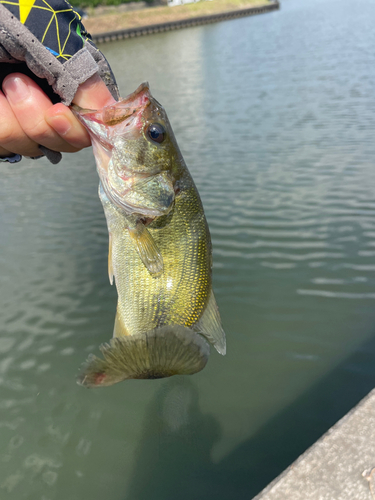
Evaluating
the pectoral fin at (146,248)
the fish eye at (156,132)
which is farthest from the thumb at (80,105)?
the pectoral fin at (146,248)

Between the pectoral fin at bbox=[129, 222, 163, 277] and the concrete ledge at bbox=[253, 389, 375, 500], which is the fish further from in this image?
the concrete ledge at bbox=[253, 389, 375, 500]

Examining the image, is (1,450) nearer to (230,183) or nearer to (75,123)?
(75,123)

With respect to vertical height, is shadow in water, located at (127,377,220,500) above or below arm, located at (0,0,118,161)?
below

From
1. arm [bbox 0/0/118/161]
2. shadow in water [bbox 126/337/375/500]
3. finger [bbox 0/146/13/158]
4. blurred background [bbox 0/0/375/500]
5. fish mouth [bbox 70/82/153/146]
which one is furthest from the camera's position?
blurred background [bbox 0/0/375/500]

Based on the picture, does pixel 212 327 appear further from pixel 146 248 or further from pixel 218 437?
pixel 218 437

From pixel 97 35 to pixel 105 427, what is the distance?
4985cm

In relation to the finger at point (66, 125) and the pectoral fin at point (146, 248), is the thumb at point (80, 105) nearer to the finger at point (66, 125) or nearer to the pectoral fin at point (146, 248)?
the finger at point (66, 125)

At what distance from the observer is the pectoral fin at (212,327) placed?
226 centimetres

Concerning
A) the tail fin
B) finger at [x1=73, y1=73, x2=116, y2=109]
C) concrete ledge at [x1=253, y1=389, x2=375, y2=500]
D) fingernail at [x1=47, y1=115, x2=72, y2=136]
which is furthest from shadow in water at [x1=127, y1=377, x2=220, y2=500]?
finger at [x1=73, y1=73, x2=116, y2=109]

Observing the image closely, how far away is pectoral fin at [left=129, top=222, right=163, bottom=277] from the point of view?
7.11ft

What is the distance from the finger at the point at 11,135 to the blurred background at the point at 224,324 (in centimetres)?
267

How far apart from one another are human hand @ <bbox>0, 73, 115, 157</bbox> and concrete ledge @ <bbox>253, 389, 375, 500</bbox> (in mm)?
1900

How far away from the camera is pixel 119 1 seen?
177 ft

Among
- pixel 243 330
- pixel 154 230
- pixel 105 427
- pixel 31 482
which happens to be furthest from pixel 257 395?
pixel 154 230
